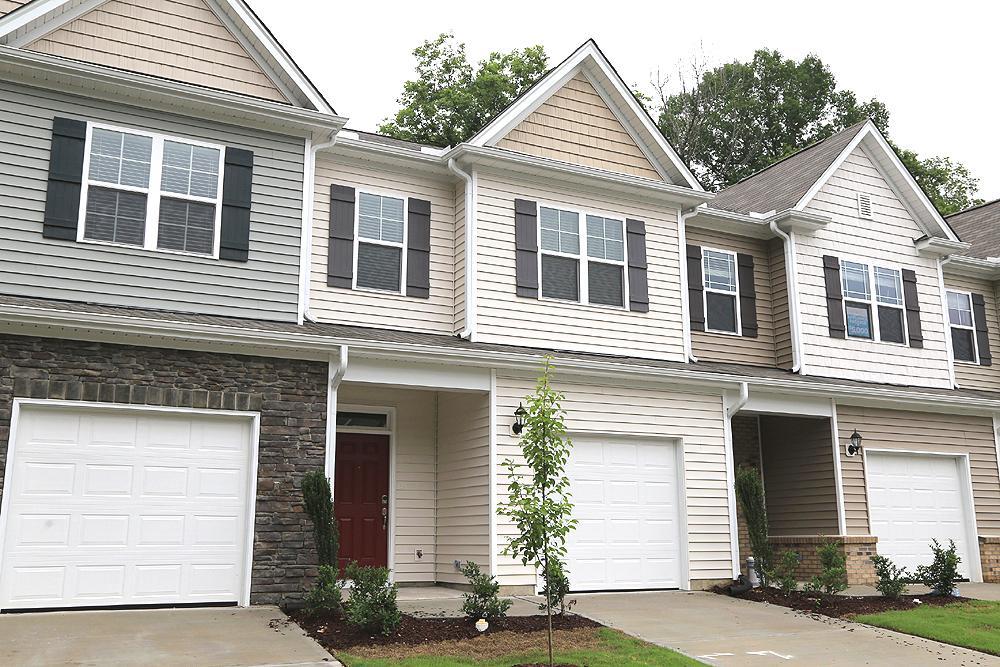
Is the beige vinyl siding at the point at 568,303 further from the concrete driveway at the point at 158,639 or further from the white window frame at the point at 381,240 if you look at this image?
the concrete driveway at the point at 158,639

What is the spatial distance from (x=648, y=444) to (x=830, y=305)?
16.6 feet

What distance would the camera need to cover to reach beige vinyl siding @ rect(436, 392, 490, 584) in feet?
41.8

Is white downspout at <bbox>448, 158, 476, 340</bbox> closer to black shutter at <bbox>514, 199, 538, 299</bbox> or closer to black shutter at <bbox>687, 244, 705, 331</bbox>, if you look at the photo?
black shutter at <bbox>514, 199, 538, 299</bbox>

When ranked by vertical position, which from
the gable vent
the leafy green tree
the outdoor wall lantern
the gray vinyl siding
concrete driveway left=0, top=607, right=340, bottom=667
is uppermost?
the leafy green tree

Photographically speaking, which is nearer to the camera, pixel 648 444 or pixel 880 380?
pixel 648 444

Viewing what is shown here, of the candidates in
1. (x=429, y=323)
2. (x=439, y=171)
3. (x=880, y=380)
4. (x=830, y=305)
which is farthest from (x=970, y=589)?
(x=439, y=171)

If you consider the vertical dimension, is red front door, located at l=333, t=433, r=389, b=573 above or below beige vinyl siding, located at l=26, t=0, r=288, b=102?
below

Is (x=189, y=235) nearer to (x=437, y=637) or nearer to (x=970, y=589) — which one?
(x=437, y=637)

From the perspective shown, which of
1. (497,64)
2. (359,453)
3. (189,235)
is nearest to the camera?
(189,235)

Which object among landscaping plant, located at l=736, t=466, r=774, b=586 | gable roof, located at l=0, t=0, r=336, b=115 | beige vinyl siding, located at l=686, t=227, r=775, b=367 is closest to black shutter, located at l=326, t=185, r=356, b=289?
gable roof, located at l=0, t=0, r=336, b=115

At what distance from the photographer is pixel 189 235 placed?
1173 cm

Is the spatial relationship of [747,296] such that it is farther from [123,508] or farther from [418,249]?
[123,508]

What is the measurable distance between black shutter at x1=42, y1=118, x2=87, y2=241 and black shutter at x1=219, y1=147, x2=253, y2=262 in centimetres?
168

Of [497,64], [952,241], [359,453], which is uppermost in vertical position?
[497,64]
